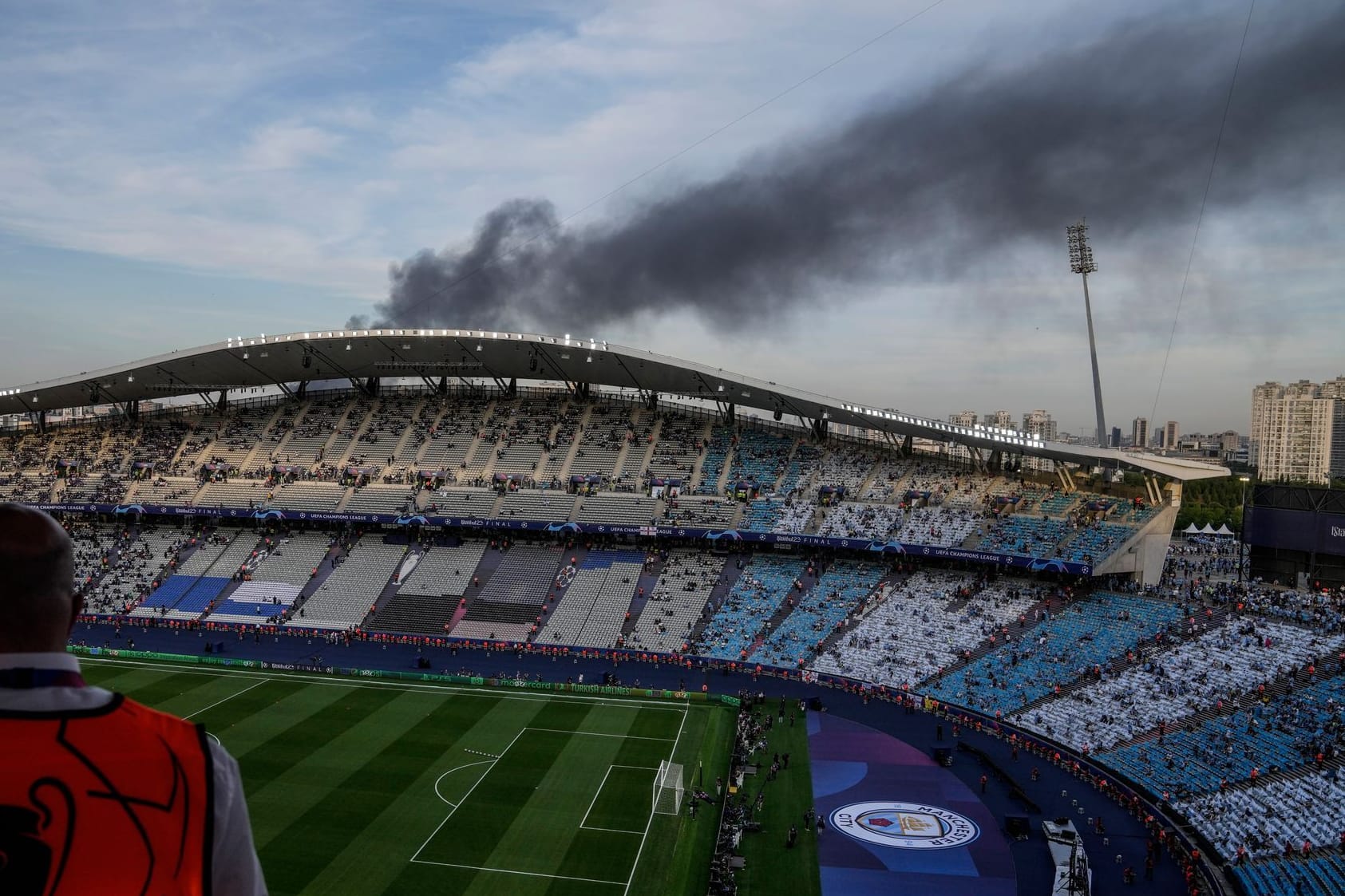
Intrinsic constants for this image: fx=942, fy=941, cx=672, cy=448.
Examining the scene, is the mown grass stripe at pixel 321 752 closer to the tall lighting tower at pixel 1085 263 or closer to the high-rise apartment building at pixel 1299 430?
the tall lighting tower at pixel 1085 263

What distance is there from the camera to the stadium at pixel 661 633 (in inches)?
1201

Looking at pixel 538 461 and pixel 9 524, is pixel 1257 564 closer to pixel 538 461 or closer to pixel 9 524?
pixel 538 461

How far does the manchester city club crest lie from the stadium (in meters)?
0.21

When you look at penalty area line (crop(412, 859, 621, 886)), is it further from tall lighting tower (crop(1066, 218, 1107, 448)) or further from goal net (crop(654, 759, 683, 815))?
tall lighting tower (crop(1066, 218, 1107, 448))

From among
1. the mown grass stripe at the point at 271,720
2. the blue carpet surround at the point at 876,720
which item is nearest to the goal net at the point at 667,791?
the blue carpet surround at the point at 876,720

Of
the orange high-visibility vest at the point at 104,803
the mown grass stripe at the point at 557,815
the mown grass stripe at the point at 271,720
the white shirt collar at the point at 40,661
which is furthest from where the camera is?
the mown grass stripe at the point at 271,720

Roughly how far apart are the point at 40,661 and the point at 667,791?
110 feet

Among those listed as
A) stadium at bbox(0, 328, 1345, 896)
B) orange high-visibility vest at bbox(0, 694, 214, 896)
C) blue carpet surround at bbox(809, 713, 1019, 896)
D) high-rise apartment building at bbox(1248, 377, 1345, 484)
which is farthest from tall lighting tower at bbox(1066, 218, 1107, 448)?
high-rise apartment building at bbox(1248, 377, 1345, 484)

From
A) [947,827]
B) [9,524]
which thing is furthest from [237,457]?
[9,524]

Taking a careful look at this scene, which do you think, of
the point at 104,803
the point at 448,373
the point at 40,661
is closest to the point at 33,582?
the point at 40,661

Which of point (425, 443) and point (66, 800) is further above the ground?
point (66, 800)

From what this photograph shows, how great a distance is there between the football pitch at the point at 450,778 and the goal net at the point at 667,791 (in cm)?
39

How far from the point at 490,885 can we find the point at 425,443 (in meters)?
51.5

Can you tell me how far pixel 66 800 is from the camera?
7.95 feet
